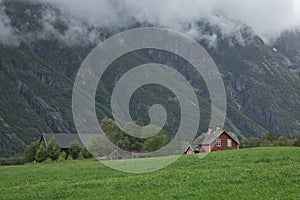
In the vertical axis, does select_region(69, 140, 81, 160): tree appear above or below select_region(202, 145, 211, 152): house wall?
below

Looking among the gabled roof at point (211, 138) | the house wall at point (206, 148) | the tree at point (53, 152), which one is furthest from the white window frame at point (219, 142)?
the tree at point (53, 152)

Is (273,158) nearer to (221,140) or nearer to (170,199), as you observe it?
(170,199)

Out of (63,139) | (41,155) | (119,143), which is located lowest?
(41,155)

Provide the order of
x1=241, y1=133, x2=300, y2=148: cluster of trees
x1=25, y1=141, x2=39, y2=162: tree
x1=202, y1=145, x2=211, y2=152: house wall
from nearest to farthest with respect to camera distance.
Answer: x1=202, y1=145, x2=211, y2=152: house wall
x1=241, y1=133, x2=300, y2=148: cluster of trees
x1=25, y1=141, x2=39, y2=162: tree

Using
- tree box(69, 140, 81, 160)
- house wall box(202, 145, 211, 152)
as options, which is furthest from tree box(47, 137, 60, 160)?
house wall box(202, 145, 211, 152)

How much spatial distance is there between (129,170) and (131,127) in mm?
56923

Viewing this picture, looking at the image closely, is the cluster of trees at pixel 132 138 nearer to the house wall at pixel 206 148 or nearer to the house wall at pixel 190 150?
the house wall at pixel 190 150

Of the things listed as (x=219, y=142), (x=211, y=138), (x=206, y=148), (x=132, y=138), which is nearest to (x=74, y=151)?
(x=132, y=138)

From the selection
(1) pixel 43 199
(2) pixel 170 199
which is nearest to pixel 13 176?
(1) pixel 43 199

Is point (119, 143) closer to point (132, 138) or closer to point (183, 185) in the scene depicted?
point (132, 138)

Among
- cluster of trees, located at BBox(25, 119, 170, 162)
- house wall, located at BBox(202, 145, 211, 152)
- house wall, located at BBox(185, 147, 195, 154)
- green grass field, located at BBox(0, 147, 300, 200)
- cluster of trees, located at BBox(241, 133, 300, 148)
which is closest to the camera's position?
green grass field, located at BBox(0, 147, 300, 200)

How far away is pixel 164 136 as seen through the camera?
95.6 meters

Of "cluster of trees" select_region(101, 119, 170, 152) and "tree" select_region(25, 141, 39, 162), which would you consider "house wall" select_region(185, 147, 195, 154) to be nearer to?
"cluster of trees" select_region(101, 119, 170, 152)

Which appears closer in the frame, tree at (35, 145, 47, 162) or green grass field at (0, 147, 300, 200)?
green grass field at (0, 147, 300, 200)
